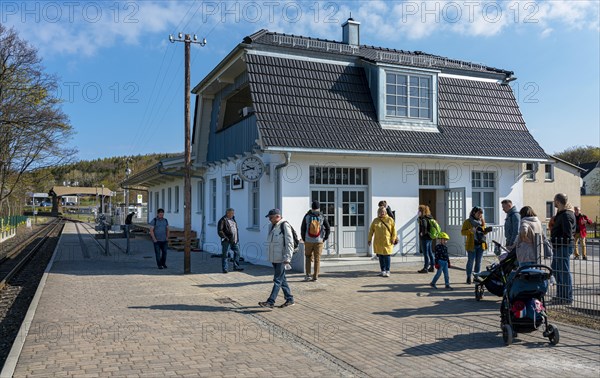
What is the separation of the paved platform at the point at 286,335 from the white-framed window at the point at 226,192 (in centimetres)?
676

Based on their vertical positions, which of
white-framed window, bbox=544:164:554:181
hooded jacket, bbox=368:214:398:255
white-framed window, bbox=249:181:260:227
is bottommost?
hooded jacket, bbox=368:214:398:255

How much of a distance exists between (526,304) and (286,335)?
126 inches

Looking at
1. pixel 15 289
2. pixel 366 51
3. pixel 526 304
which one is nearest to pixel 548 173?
pixel 366 51

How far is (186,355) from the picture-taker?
657 centimetres

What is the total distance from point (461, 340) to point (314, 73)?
10.5 metres

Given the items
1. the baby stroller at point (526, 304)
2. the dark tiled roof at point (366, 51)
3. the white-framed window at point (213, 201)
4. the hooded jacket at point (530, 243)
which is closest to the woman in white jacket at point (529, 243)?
the hooded jacket at point (530, 243)

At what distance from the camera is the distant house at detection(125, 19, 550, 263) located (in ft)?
49.2

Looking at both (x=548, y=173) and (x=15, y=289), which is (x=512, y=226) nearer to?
(x=15, y=289)

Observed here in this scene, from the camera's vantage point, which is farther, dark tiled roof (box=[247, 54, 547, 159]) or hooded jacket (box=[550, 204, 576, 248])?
dark tiled roof (box=[247, 54, 547, 159])

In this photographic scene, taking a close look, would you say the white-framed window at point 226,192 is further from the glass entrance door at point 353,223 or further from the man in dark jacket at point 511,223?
the man in dark jacket at point 511,223

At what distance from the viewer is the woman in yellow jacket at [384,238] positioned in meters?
12.9

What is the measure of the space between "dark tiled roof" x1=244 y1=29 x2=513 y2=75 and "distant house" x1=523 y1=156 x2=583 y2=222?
2316cm

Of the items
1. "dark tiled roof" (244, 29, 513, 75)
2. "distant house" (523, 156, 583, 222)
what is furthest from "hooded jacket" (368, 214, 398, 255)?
"distant house" (523, 156, 583, 222)

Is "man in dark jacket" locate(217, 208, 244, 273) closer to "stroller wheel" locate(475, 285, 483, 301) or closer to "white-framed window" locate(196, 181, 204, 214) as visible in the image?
"stroller wheel" locate(475, 285, 483, 301)
